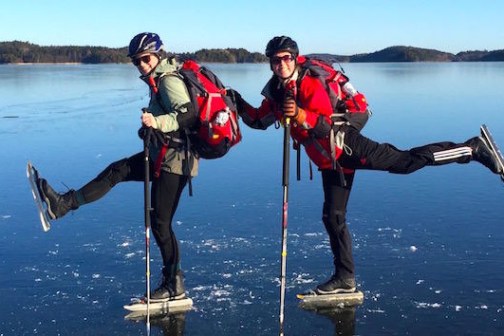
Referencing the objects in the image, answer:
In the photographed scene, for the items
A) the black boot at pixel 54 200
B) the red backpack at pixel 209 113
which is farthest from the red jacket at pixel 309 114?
the black boot at pixel 54 200

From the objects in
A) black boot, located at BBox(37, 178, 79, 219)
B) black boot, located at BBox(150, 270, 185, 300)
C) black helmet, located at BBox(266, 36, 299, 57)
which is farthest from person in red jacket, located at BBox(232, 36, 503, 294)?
black boot, located at BBox(37, 178, 79, 219)

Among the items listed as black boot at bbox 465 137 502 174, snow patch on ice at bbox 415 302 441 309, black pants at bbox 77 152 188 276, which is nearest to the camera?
snow patch on ice at bbox 415 302 441 309

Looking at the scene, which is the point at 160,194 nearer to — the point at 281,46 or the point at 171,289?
the point at 171,289

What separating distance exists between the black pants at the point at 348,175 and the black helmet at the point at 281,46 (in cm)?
78

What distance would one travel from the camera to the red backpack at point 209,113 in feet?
15.2

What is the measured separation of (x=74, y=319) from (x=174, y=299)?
2.53 feet

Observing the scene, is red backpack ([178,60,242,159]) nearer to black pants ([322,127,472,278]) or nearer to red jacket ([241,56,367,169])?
red jacket ([241,56,367,169])

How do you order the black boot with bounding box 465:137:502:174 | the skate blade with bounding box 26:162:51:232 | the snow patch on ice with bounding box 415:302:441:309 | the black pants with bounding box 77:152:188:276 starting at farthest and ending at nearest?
1. the black boot with bounding box 465:137:502:174
2. the skate blade with bounding box 26:162:51:232
3. the black pants with bounding box 77:152:188:276
4. the snow patch on ice with bounding box 415:302:441:309

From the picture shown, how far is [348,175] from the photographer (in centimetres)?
497

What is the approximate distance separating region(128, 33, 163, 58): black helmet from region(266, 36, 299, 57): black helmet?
832 mm

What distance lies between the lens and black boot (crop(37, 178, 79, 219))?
5023mm

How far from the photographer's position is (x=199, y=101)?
465 cm

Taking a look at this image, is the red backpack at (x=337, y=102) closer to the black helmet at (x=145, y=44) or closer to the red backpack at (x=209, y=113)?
the red backpack at (x=209, y=113)

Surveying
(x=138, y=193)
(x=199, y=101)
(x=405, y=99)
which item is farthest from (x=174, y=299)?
(x=405, y=99)
